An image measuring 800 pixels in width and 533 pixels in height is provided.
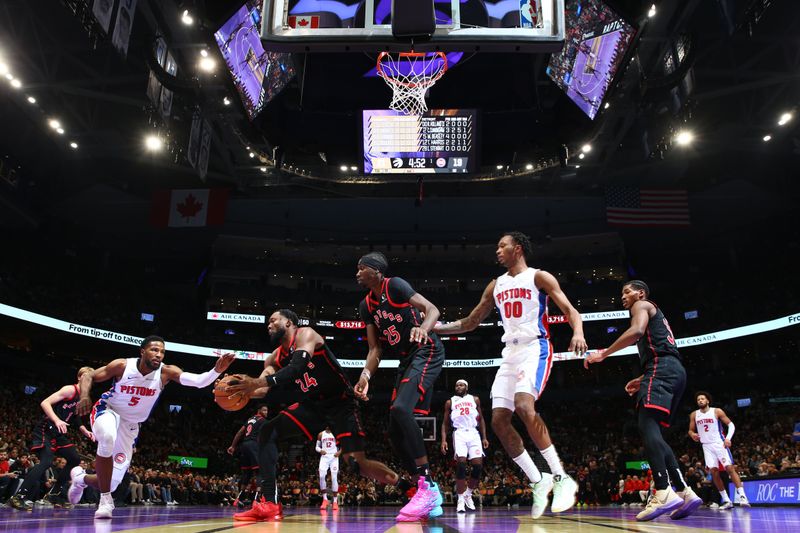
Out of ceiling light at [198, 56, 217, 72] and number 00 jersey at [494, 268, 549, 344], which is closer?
number 00 jersey at [494, 268, 549, 344]

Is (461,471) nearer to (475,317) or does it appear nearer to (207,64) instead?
(475,317)

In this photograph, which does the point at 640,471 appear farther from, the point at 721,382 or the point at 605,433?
the point at 721,382

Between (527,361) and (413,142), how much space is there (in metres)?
10.3

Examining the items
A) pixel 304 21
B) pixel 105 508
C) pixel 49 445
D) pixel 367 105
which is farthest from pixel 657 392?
pixel 367 105

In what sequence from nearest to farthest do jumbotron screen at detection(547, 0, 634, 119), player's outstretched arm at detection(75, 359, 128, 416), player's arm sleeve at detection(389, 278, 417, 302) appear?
player's arm sleeve at detection(389, 278, 417, 302) → player's outstretched arm at detection(75, 359, 128, 416) → jumbotron screen at detection(547, 0, 634, 119)

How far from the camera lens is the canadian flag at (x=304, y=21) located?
6.80 metres

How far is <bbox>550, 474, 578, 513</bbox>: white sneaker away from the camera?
5.14m

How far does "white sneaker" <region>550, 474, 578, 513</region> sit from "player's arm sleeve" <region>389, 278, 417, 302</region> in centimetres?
212

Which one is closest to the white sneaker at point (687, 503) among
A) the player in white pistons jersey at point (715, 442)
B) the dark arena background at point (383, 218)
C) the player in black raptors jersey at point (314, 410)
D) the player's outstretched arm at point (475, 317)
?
A: the dark arena background at point (383, 218)

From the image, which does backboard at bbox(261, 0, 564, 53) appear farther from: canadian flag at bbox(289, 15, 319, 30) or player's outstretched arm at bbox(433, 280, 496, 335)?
player's outstretched arm at bbox(433, 280, 496, 335)

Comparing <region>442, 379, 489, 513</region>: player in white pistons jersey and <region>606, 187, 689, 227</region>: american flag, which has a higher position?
<region>606, 187, 689, 227</region>: american flag

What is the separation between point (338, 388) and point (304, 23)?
4016mm

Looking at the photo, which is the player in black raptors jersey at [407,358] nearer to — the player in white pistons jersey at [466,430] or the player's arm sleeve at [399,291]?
the player's arm sleeve at [399,291]

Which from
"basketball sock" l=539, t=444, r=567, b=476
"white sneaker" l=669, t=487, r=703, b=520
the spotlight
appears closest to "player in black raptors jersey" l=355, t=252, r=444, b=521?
"basketball sock" l=539, t=444, r=567, b=476
